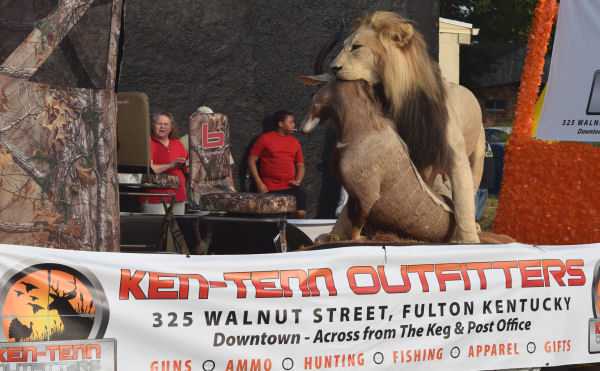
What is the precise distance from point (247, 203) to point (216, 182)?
652 millimetres

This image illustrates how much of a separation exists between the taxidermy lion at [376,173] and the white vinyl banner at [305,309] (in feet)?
1.06

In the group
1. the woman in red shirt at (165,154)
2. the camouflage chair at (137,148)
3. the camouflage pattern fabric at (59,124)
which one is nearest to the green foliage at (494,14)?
the woman in red shirt at (165,154)

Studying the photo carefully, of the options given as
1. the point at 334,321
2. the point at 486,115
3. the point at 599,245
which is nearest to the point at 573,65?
the point at 599,245

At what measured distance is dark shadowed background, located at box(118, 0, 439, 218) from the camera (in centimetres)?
672

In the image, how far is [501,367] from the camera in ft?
9.64

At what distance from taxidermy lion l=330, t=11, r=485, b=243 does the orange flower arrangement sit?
1.17 metres

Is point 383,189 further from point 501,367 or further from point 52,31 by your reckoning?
point 52,31

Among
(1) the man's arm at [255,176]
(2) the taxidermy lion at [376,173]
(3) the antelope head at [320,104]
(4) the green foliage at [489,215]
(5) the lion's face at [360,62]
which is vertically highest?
(5) the lion's face at [360,62]

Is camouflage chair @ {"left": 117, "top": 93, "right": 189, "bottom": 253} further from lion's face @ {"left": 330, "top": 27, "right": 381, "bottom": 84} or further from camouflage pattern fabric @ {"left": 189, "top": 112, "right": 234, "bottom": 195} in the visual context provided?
lion's face @ {"left": 330, "top": 27, "right": 381, "bottom": 84}

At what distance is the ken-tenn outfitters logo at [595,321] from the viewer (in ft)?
10.1

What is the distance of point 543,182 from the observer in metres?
4.37

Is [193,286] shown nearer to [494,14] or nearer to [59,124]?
[59,124]

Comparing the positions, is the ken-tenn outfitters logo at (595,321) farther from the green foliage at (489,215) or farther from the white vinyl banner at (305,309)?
the green foliage at (489,215)

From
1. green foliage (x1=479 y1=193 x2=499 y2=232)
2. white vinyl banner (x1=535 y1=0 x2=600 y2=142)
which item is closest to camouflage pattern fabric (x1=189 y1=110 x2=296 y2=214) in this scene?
white vinyl banner (x1=535 y1=0 x2=600 y2=142)
